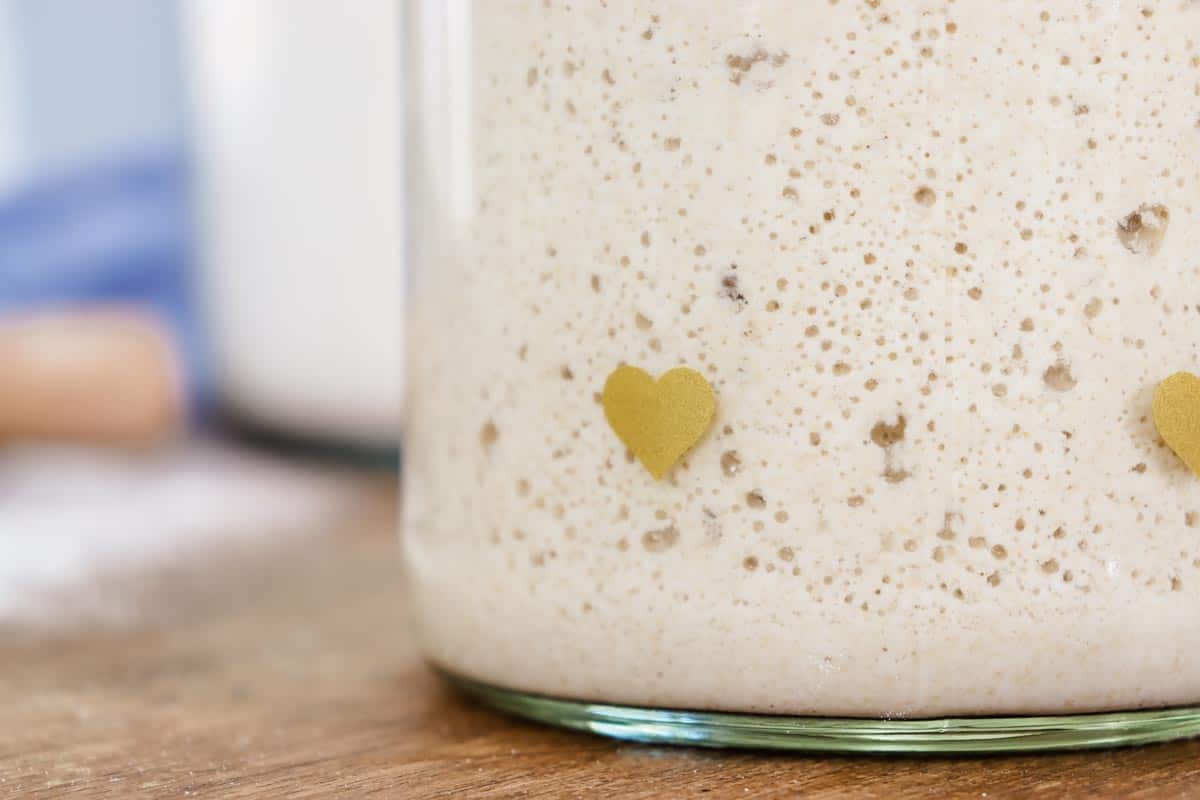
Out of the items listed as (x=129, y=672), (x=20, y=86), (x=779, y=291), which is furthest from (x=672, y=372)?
(x=20, y=86)

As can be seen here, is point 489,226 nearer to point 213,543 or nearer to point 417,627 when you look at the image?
point 417,627

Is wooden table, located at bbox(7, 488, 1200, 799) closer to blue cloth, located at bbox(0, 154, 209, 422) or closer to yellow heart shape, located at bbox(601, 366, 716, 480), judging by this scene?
yellow heart shape, located at bbox(601, 366, 716, 480)

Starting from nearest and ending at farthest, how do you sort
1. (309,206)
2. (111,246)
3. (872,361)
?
1. (872,361)
2. (309,206)
3. (111,246)

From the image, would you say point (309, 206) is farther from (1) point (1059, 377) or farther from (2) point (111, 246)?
(1) point (1059, 377)

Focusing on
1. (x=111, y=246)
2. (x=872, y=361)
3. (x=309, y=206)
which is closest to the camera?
(x=872, y=361)

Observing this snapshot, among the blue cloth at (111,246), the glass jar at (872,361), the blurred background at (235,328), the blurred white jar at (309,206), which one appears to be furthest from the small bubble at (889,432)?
the blue cloth at (111,246)

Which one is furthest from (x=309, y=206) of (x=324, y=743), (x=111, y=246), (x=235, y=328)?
(x=324, y=743)

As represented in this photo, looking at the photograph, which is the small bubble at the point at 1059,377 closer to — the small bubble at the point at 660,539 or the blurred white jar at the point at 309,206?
the small bubble at the point at 660,539

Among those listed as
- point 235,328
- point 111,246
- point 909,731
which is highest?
point 111,246
